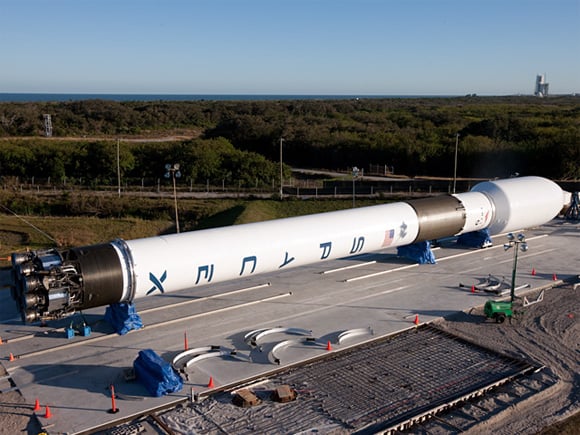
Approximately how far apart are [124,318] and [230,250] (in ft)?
14.2

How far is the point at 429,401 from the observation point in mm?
15414

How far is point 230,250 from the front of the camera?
66.9 ft

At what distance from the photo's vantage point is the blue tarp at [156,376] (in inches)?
614

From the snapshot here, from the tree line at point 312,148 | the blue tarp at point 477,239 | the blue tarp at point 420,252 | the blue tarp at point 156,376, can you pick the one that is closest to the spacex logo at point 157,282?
the blue tarp at point 156,376

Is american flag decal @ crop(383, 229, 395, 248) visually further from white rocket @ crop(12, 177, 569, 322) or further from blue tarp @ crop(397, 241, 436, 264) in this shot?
blue tarp @ crop(397, 241, 436, 264)

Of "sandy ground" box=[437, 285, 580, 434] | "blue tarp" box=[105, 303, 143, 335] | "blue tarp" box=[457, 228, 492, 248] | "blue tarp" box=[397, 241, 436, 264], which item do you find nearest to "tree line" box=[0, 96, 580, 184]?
"blue tarp" box=[457, 228, 492, 248]

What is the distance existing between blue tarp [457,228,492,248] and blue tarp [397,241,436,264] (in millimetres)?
4068

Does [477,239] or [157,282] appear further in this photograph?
[477,239]

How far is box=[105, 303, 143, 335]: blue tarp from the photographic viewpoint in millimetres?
19594

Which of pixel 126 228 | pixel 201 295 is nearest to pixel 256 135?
pixel 126 228

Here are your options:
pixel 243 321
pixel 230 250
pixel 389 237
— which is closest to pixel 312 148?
pixel 389 237

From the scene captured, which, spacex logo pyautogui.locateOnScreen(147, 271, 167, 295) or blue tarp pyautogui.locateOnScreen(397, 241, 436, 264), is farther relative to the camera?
blue tarp pyautogui.locateOnScreen(397, 241, 436, 264)

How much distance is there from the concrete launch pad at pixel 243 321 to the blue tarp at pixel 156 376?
0.75 ft

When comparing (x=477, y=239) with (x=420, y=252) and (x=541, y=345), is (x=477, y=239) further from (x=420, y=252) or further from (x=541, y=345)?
(x=541, y=345)
